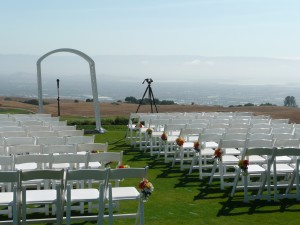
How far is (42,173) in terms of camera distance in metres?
7.56

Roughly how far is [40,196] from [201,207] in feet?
10.0

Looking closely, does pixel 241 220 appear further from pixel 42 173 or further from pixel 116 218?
pixel 42 173

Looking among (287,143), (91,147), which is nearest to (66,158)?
(91,147)

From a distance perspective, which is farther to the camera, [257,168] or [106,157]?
[257,168]

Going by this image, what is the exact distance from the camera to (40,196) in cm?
807

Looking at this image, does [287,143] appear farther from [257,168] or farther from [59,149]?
[59,149]

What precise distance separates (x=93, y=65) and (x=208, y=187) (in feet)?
38.7

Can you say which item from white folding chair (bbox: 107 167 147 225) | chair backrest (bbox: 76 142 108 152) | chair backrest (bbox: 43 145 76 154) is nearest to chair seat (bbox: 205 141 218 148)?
chair backrest (bbox: 76 142 108 152)

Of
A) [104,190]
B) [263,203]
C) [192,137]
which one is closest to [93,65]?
[192,137]

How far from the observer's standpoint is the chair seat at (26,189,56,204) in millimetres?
7839

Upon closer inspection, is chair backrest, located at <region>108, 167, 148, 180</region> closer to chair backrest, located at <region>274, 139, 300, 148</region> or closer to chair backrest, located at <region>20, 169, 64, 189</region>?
chair backrest, located at <region>20, 169, 64, 189</region>

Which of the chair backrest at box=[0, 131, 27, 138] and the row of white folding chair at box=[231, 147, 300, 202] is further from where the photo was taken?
the chair backrest at box=[0, 131, 27, 138]

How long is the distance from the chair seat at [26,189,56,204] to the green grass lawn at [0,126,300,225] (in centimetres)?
129

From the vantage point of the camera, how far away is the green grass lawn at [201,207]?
9.03 metres
